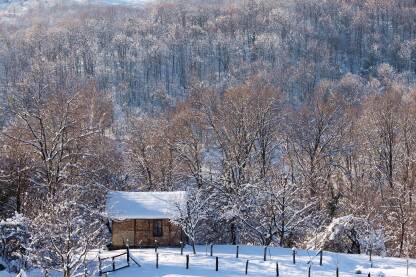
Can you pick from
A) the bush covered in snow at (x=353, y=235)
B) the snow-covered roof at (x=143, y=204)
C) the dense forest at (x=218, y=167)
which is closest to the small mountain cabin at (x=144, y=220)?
the snow-covered roof at (x=143, y=204)

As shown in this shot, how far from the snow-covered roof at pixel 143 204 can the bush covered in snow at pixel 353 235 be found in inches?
386

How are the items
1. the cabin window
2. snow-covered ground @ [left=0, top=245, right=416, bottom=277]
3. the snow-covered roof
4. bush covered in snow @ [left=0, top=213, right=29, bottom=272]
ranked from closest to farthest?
snow-covered ground @ [left=0, top=245, right=416, bottom=277], bush covered in snow @ [left=0, top=213, right=29, bottom=272], the snow-covered roof, the cabin window

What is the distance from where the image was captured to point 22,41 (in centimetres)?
14600

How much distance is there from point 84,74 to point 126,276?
10349 cm

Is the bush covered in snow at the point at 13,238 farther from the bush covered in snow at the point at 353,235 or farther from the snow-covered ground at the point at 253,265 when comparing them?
the bush covered in snow at the point at 353,235

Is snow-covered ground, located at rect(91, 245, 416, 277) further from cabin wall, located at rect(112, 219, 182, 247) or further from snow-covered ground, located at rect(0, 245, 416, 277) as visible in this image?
cabin wall, located at rect(112, 219, 182, 247)

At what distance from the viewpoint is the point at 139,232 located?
122 feet

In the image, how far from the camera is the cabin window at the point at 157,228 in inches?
1468

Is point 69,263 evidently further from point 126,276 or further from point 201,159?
point 201,159

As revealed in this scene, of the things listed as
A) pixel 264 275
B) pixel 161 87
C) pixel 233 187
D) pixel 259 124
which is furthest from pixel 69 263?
pixel 161 87

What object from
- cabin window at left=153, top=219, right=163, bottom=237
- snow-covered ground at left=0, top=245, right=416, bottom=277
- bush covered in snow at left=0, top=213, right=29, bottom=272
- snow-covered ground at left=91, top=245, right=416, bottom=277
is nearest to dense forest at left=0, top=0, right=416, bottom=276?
bush covered in snow at left=0, top=213, right=29, bottom=272

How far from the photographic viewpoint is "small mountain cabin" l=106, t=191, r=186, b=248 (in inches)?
1443

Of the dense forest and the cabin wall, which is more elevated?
the dense forest

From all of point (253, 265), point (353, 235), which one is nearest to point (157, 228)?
point (253, 265)
